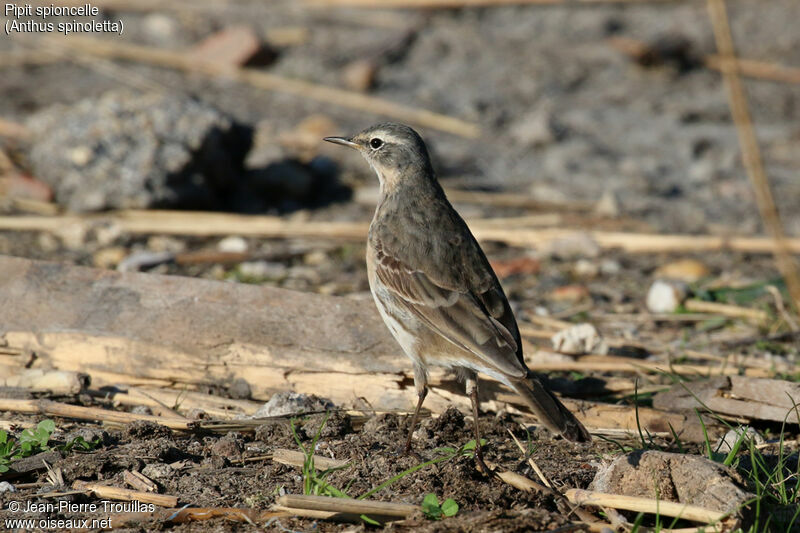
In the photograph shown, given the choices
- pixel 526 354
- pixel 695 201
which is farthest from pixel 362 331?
pixel 695 201

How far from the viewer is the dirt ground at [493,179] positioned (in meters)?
4.57

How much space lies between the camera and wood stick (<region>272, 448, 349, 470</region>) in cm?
461

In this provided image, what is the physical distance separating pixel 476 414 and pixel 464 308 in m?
0.60

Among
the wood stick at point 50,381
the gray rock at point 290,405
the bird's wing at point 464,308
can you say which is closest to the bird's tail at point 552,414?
the bird's wing at point 464,308

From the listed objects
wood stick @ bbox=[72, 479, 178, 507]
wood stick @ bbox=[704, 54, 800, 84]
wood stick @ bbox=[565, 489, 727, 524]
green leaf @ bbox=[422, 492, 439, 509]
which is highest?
wood stick @ bbox=[704, 54, 800, 84]

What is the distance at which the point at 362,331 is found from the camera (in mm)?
5699

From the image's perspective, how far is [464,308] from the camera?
5211mm

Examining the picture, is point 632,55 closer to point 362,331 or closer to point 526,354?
point 526,354

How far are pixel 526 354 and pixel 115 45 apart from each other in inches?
327

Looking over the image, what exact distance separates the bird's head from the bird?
0.12 m

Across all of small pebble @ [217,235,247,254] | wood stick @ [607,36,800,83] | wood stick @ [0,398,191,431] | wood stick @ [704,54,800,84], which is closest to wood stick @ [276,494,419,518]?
wood stick @ [0,398,191,431]

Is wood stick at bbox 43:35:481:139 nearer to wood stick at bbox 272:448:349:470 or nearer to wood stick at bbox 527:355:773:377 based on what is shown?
wood stick at bbox 527:355:773:377

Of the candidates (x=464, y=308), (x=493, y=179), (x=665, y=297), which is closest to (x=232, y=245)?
(x=493, y=179)

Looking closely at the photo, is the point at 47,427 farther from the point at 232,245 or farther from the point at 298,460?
the point at 232,245
